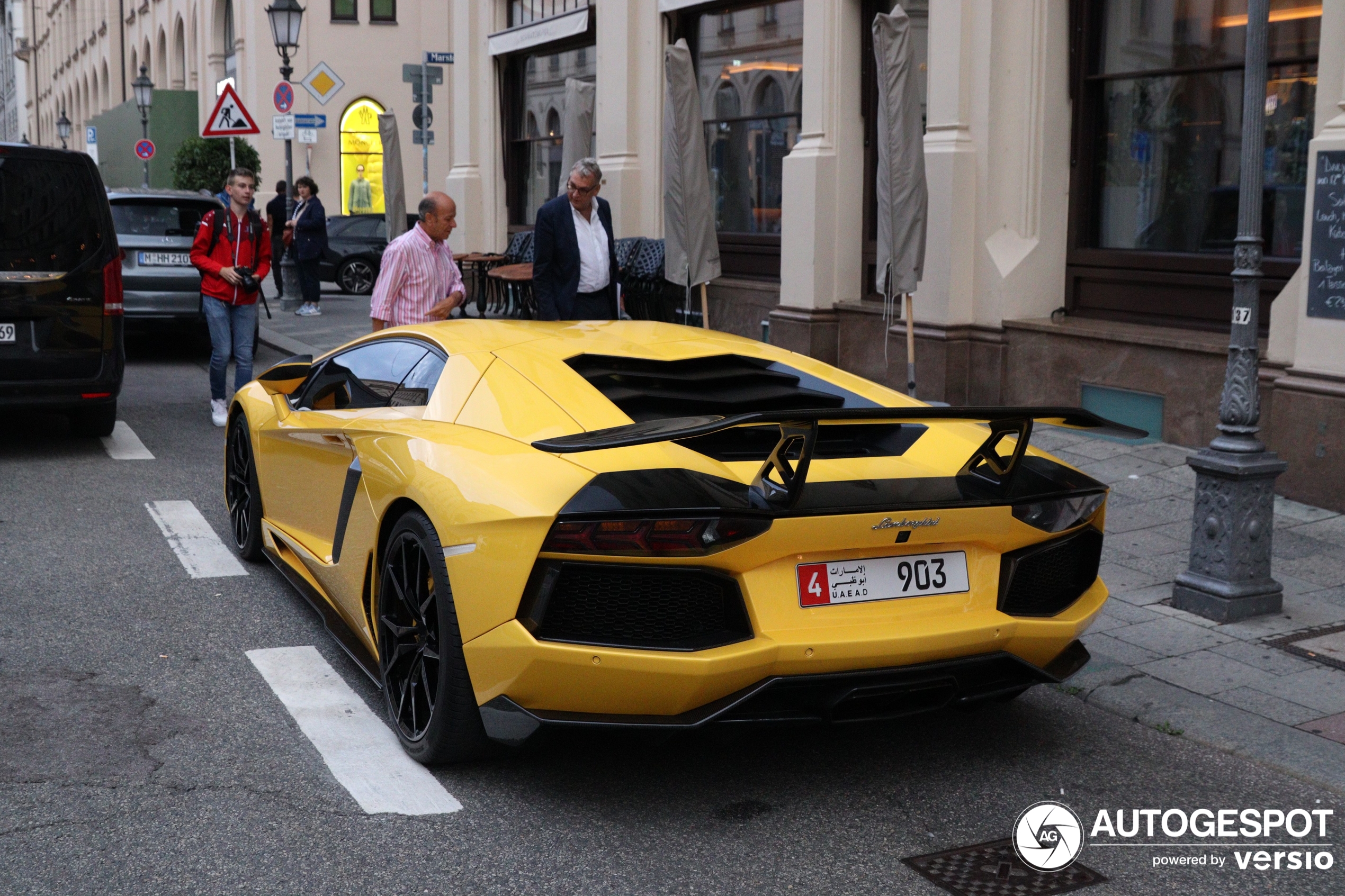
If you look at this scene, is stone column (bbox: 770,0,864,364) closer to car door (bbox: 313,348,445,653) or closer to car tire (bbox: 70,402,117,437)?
car tire (bbox: 70,402,117,437)

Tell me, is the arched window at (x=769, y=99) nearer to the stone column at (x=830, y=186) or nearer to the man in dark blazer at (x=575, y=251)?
the stone column at (x=830, y=186)

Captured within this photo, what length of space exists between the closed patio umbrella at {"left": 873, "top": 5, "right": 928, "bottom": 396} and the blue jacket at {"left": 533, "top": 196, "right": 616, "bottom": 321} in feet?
6.59

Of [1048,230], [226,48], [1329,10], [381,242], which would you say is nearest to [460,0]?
[381,242]

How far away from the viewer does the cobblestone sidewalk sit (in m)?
4.80

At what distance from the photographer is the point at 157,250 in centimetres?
1411

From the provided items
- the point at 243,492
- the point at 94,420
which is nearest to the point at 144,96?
the point at 94,420

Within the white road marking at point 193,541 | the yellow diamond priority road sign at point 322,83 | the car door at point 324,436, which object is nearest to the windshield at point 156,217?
the yellow diamond priority road sign at point 322,83

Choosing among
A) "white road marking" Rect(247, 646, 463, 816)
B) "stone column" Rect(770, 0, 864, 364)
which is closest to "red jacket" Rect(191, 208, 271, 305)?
"stone column" Rect(770, 0, 864, 364)

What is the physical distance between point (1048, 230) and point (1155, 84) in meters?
1.25

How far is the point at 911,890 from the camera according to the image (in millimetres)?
3424

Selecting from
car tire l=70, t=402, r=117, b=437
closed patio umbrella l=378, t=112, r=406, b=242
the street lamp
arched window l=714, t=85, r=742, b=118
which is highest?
the street lamp

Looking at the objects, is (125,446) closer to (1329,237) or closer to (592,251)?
(592,251)

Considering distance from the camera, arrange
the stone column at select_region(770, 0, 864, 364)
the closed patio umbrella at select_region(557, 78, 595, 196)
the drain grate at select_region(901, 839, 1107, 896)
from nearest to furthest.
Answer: the drain grate at select_region(901, 839, 1107, 896) → the stone column at select_region(770, 0, 864, 364) → the closed patio umbrella at select_region(557, 78, 595, 196)

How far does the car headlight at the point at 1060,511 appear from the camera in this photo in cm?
395
